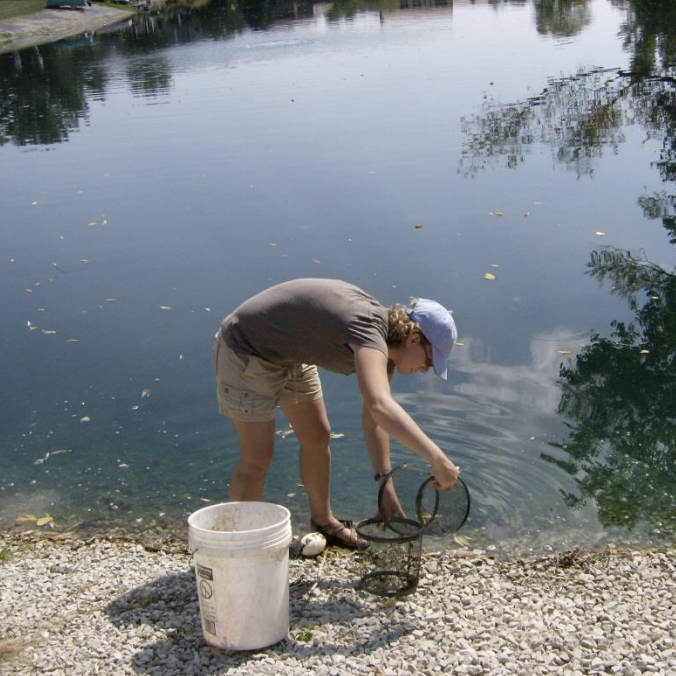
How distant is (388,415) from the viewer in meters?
4.06

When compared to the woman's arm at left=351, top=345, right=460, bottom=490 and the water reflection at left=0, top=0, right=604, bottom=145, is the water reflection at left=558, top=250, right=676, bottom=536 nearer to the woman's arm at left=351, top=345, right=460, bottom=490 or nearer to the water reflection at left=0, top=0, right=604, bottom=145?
the woman's arm at left=351, top=345, right=460, bottom=490

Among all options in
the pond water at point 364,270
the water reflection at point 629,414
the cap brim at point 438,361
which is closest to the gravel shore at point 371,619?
the pond water at point 364,270

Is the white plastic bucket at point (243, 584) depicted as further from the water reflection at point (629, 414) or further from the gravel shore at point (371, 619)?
the water reflection at point (629, 414)

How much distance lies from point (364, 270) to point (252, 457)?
5788 millimetres

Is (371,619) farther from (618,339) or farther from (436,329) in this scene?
(618,339)

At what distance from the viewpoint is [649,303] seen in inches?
384

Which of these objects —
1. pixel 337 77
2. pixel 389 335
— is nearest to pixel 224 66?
pixel 337 77

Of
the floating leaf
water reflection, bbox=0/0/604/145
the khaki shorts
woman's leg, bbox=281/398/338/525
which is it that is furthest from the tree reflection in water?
water reflection, bbox=0/0/604/145

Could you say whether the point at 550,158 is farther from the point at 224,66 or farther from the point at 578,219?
the point at 224,66

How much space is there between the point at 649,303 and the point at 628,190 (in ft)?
13.4

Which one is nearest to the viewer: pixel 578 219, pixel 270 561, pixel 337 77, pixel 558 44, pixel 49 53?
pixel 270 561

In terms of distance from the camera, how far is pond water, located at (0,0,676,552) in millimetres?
6715

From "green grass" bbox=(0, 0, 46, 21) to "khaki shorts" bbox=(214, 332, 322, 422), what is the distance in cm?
4667

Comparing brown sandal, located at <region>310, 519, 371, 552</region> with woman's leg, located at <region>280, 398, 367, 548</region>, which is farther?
brown sandal, located at <region>310, 519, 371, 552</region>
